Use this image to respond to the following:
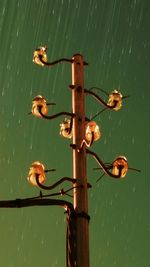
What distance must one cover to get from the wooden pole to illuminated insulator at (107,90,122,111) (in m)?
0.39

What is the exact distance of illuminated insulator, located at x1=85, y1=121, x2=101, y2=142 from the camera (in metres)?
5.30

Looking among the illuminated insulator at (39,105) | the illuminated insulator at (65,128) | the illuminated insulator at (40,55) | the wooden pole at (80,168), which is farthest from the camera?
the illuminated insulator at (40,55)

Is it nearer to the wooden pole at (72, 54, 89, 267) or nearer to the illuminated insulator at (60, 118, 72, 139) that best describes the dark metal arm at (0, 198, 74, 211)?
the wooden pole at (72, 54, 89, 267)

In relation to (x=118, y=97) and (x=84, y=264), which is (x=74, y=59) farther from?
Answer: (x=84, y=264)

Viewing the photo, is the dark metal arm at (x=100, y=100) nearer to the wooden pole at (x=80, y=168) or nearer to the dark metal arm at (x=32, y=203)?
the wooden pole at (x=80, y=168)

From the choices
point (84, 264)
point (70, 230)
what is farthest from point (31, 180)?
point (84, 264)

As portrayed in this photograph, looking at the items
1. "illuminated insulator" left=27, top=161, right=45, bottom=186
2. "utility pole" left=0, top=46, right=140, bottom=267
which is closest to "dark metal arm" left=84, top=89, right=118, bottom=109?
"utility pole" left=0, top=46, right=140, bottom=267

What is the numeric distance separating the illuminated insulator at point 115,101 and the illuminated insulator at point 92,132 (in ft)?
2.64

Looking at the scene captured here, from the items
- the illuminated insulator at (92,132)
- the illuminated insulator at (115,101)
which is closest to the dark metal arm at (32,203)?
the illuminated insulator at (92,132)

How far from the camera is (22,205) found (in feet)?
16.0

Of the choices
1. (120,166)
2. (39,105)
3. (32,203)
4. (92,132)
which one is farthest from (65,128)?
(32,203)

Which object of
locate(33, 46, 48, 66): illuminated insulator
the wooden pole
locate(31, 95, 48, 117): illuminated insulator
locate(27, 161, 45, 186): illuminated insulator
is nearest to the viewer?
the wooden pole

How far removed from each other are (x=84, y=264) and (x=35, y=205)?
2.30ft

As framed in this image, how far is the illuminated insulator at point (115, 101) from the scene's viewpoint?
611cm
